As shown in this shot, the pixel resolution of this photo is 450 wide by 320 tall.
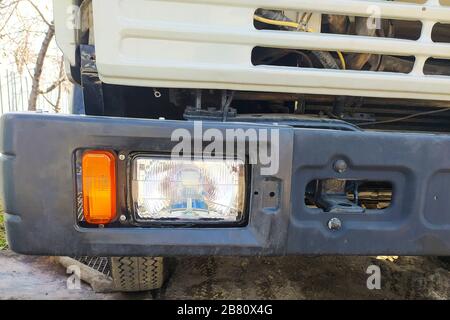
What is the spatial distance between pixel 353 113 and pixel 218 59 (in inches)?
31.5

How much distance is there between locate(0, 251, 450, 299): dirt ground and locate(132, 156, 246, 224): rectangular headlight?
3.45ft

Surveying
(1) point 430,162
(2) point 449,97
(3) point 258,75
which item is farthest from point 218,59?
(2) point 449,97

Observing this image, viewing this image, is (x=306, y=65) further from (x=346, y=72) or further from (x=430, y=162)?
(x=430, y=162)

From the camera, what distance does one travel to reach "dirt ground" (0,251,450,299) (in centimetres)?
218

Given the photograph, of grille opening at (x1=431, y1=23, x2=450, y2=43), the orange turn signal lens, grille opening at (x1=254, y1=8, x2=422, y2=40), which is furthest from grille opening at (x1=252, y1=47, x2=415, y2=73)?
the orange turn signal lens

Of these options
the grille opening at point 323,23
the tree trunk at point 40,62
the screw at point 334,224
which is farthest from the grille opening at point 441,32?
the tree trunk at point 40,62

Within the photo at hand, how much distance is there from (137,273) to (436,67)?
5.66 feet

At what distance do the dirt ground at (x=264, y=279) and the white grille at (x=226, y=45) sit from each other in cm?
131

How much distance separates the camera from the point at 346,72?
4.54 feet

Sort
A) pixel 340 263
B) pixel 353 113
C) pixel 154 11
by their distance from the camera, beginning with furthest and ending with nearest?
pixel 340 263 → pixel 353 113 → pixel 154 11

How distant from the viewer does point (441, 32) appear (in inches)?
70.2

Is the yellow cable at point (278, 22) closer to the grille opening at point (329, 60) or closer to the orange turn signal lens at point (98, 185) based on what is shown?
the grille opening at point (329, 60)

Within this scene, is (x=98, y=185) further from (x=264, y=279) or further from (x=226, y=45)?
(x=264, y=279)

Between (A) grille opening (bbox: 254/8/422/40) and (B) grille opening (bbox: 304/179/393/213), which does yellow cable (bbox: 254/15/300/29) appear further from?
(B) grille opening (bbox: 304/179/393/213)
